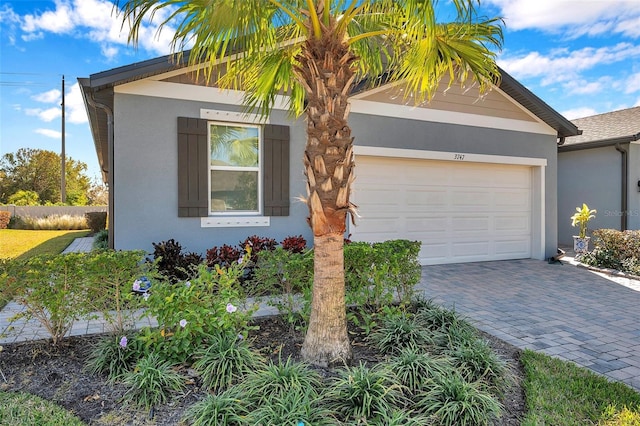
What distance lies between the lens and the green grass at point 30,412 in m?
2.63

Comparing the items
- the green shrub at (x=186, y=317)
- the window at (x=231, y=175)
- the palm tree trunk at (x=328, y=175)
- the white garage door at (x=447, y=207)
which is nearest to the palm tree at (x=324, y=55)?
the palm tree trunk at (x=328, y=175)

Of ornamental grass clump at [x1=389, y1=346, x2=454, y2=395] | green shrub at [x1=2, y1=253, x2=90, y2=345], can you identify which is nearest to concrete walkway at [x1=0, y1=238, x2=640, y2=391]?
green shrub at [x1=2, y1=253, x2=90, y2=345]

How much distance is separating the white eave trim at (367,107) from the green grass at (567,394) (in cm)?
480

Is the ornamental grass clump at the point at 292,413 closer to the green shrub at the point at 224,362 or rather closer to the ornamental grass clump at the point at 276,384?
the ornamental grass clump at the point at 276,384

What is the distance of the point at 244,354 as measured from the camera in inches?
132

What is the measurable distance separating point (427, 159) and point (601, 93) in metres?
11.6

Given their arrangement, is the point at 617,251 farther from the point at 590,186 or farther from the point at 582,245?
the point at 590,186

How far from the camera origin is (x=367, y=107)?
8.09m

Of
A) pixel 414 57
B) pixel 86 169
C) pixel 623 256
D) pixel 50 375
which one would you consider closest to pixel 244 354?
pixel 50 375

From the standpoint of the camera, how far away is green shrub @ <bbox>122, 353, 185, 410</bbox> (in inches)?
114

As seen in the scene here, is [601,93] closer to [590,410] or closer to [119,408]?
[590,410]

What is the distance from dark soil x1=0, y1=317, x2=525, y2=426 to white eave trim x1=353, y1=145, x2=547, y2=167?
15.3 ft

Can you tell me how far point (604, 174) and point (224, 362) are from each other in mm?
12971

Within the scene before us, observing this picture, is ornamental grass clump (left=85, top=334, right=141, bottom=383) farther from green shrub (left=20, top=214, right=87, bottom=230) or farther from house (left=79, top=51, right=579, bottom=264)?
green shrub (left=20, top=214, right=87, bottom=230)
